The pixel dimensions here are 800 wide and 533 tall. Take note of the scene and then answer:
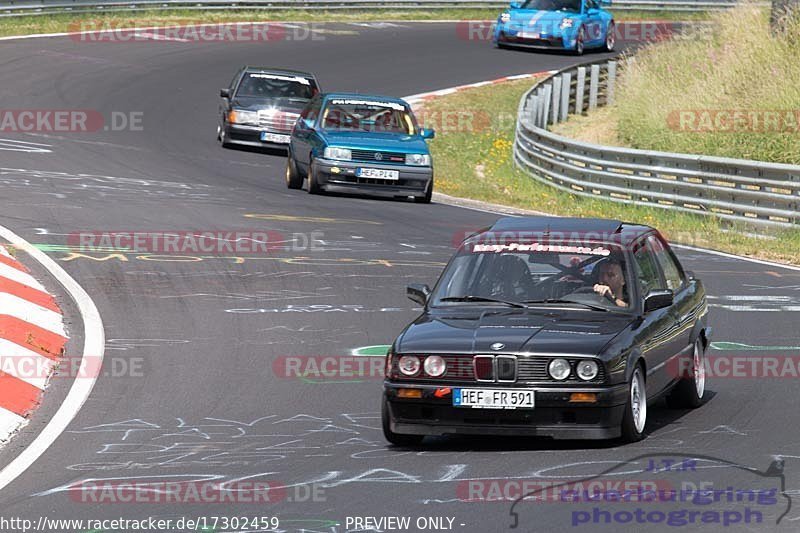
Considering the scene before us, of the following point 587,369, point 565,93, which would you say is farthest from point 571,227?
point 565,93

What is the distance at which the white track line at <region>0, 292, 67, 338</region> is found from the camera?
1221 cm

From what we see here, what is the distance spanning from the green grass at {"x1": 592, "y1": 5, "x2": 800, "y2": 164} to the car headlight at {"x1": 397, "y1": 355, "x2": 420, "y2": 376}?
55.3ft

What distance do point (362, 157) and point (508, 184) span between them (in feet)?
19.5

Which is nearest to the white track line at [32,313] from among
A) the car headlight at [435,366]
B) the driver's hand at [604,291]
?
the car headlight at [435,366]

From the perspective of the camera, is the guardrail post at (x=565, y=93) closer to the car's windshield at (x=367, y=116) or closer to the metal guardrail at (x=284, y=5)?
the metal guardrail at (x=284, y=5)

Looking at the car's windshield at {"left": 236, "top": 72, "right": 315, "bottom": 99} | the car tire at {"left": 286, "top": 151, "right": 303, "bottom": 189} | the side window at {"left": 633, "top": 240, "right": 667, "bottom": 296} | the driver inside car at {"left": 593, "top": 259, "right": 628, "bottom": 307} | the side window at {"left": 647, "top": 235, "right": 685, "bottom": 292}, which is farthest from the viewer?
the car's windshield at {"left": 236, "top": 72, "right": 315, "bottom": 99}

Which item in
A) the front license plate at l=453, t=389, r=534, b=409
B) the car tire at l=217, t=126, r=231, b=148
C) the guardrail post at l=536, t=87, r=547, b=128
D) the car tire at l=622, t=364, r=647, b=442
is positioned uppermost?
the front license plate at l=453, t=389, r=534, b=409

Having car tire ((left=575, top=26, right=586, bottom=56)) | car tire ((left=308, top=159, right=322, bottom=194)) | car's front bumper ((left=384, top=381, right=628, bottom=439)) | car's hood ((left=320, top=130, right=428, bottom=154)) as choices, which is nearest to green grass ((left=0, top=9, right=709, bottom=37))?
car tire ((left=575, top=26, right=586, bottom=56))

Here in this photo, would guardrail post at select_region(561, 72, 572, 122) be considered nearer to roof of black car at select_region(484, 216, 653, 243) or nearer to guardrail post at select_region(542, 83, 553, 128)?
guardrail post at select_region(542, 83, 553, 128)

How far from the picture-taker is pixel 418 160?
2223 cm

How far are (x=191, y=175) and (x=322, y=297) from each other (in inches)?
373

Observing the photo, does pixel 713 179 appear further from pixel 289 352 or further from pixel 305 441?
pixel 305 441

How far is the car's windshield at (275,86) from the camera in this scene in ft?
93.9

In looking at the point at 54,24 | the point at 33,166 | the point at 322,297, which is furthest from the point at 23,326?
the point at 54,24
